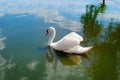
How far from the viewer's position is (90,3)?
13266 millimetres

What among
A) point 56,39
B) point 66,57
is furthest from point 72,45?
point 56,39

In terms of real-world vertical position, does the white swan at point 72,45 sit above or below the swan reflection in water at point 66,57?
above

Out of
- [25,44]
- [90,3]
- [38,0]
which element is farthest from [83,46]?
[38,0]

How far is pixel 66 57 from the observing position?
7160mm

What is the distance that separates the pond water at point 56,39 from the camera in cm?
625

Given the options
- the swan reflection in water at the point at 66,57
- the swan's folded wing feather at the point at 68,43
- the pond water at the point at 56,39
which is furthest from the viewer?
the swan's folded wing feather at the point at 68,43

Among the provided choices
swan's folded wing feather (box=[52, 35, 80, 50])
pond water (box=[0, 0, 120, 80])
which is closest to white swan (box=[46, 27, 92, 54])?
swan's folded wing feather (box=[52, 35, 80, 50])

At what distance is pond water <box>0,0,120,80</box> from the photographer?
625 centimetres

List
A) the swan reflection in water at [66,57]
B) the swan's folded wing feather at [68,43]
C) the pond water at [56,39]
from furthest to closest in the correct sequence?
the swan's folded wing feather at [68,43] → the swan reflection in water at [66,57] → the pond water at [56,39]

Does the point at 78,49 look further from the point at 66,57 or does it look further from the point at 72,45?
the point at 66,57

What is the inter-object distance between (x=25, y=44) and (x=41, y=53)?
717 millimetres

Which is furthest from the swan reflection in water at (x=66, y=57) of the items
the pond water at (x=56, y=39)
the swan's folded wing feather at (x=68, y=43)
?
the swan's folded wing feather at (x=68, y=43)

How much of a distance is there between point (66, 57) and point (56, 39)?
1.22 meters

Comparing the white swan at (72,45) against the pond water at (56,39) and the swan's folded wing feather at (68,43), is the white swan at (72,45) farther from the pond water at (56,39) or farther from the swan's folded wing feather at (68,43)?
the pond water at (56,39)
